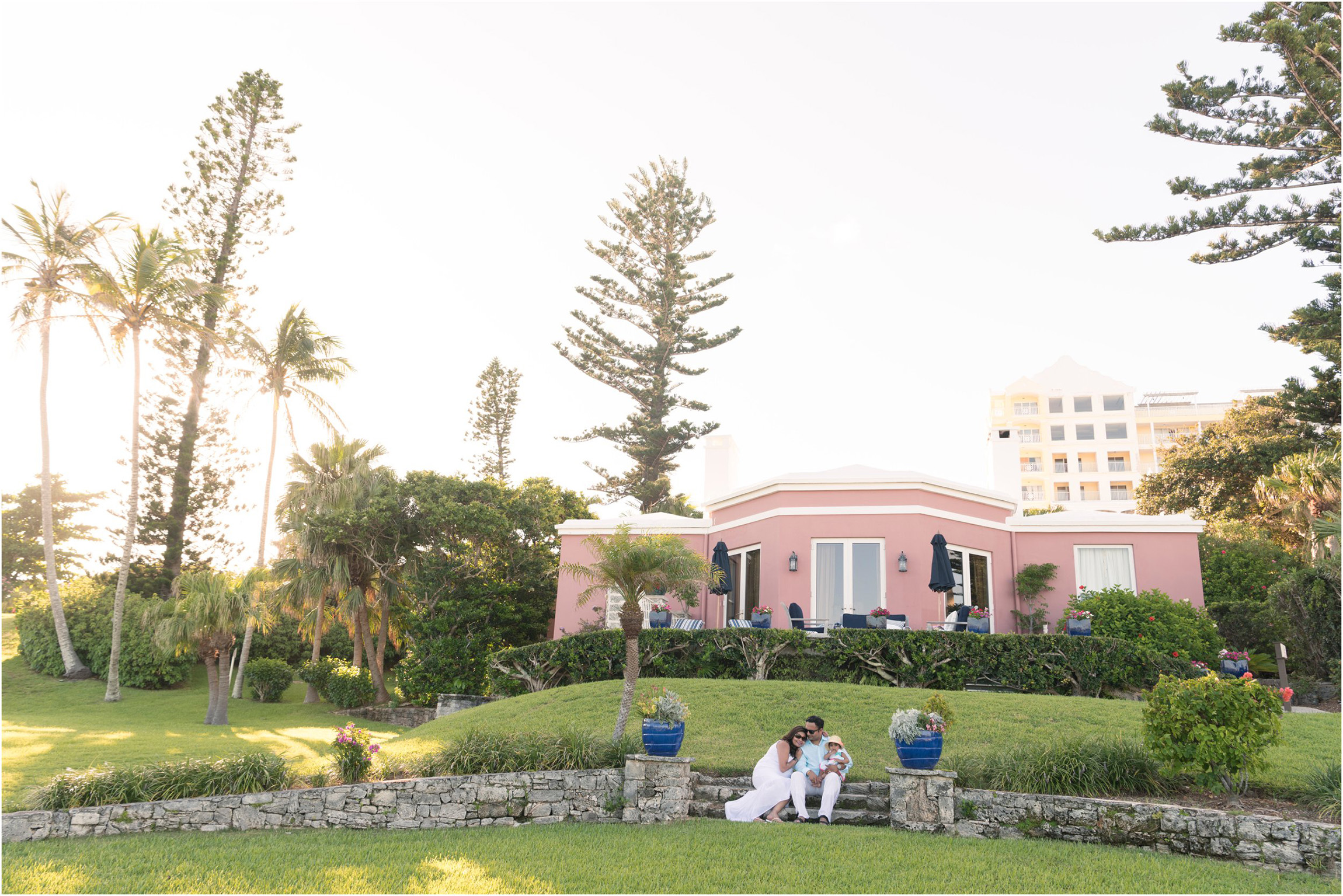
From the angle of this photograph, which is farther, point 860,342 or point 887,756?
point 860,342

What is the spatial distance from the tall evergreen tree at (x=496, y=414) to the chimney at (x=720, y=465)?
43.6 ft

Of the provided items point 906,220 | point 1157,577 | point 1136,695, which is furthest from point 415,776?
point 1157,577

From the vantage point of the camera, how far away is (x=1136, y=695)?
11383 mm

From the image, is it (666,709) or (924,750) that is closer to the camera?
(924,750)

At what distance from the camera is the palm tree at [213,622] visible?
16.2 meters

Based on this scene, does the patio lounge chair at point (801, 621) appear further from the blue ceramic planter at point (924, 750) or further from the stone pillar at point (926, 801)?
the stone pillar at point (926, 801)

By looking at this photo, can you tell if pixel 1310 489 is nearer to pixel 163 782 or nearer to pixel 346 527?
pixel 163 782

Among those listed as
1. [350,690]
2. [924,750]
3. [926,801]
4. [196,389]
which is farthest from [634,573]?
[196,389]

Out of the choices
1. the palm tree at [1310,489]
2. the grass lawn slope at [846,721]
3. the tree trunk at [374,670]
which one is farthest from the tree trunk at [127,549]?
the palm tree at [1310,489]

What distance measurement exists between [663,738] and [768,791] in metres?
1.06

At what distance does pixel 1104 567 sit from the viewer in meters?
15.0

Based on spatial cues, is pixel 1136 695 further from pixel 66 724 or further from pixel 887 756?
pixel 66 724

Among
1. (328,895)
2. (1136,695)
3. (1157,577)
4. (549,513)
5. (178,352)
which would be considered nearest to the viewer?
(328,895)

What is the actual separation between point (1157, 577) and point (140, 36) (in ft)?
53.9
